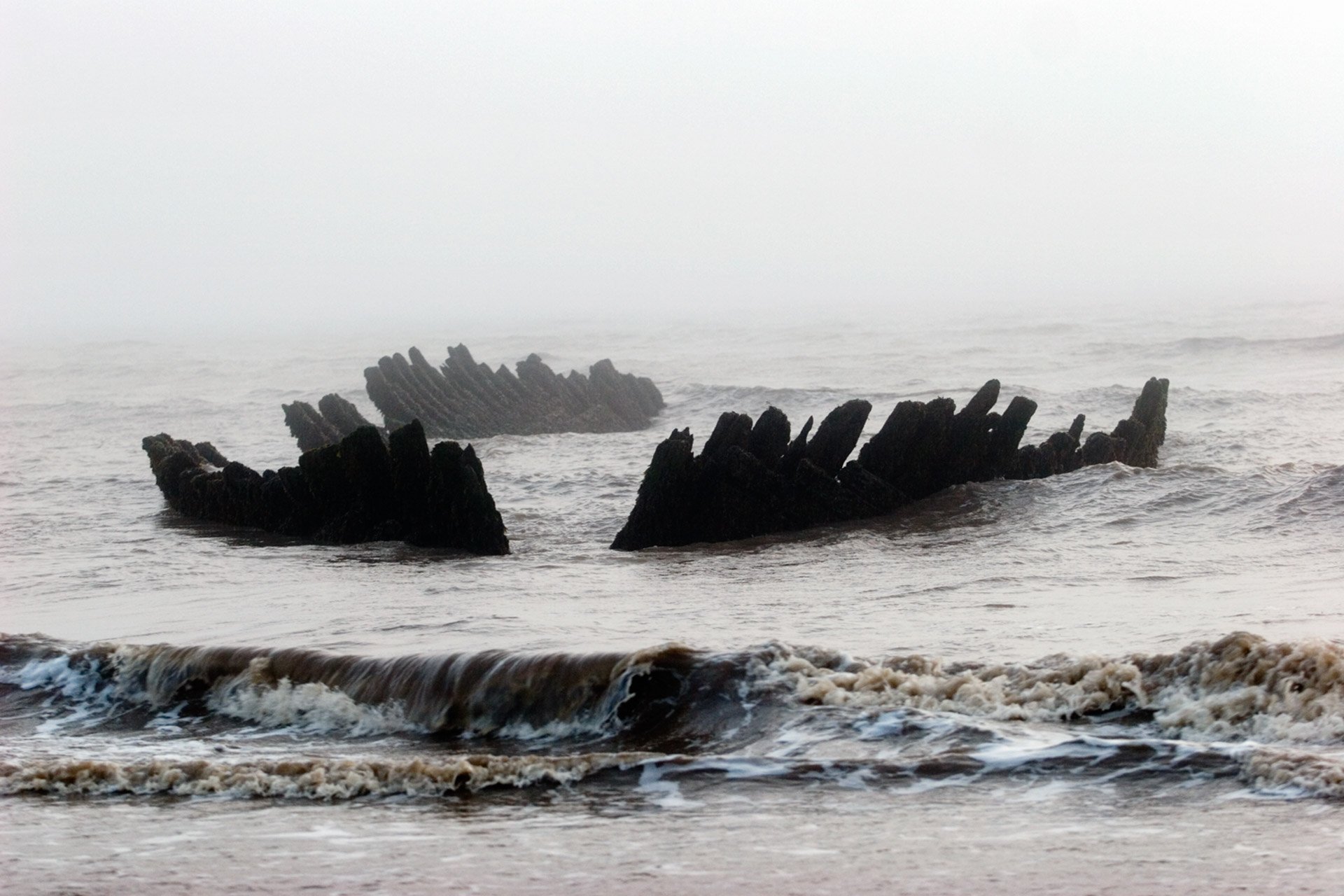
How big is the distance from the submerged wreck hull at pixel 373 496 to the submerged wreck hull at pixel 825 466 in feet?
4.69

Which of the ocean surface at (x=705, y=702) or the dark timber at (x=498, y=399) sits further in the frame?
the dark timber at (x=498, y=399)

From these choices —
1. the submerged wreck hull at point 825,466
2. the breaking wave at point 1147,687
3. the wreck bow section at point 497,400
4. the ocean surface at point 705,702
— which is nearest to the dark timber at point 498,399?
the wreck bow section at point 497,400

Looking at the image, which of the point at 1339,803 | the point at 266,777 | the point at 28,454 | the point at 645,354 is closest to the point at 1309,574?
the point at 1339,803

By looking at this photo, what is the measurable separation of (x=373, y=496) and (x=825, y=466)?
4444mm

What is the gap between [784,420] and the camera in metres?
13.7

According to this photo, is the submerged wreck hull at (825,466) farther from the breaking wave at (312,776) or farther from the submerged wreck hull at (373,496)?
the breaking wave at (312,776)

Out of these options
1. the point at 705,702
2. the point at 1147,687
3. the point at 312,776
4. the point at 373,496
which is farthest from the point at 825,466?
the point at 312,776

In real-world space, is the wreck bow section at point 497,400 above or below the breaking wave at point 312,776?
above

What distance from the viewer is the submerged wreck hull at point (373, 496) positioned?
41.8ft

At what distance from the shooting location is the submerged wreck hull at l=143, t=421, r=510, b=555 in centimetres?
1274

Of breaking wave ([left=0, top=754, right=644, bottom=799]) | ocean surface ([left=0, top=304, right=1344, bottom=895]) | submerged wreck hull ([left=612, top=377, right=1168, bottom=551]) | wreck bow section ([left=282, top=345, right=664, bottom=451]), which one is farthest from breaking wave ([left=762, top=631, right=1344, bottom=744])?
wreck bow section ([left=282, top=345, right=664, bottom=451])

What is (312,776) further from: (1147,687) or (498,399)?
(498,399)

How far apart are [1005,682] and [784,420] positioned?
672 cm

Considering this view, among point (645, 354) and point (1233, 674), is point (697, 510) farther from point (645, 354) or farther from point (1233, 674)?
point (645, 354)
